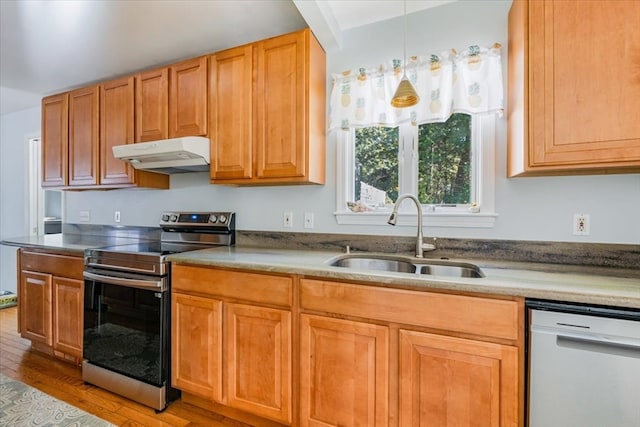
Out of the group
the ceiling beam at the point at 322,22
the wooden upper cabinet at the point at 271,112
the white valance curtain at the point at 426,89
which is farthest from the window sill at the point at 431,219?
the ceiling beam at the point at 322,22

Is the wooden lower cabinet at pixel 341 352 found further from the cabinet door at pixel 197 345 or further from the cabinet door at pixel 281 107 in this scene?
the cabinet door at pixel 281 107

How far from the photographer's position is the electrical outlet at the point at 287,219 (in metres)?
2.27

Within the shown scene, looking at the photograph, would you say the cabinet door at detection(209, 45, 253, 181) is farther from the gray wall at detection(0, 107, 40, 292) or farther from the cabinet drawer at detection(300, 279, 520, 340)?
the gray wall at detection(0, 107, 40, 292)

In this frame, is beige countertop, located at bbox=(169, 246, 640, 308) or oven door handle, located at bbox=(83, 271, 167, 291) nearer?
beige countertop, located at bbox=(169, 246, 640, 308)

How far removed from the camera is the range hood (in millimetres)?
2020

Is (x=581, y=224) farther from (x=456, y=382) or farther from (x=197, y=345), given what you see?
(x=197, y=345)

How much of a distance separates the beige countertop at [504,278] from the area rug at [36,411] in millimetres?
1050

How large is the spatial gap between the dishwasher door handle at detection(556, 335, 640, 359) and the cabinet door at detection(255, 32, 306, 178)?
1.46 metres

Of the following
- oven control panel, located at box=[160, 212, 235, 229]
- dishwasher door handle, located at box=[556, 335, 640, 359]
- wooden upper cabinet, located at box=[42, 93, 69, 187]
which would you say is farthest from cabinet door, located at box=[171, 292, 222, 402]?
wooden upper cabinet, located at box=[42, 93, 69, 187]

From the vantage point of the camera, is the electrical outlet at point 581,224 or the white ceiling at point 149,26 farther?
the white ceiling at point 149,26

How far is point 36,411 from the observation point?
1813 mm

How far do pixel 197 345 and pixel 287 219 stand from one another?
1.00 metres

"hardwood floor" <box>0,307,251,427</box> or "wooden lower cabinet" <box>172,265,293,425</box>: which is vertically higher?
"wooden lower cabinet" <box>172,265,293,425</box>

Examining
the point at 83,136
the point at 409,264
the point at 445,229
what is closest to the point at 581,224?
the point at 445,229
